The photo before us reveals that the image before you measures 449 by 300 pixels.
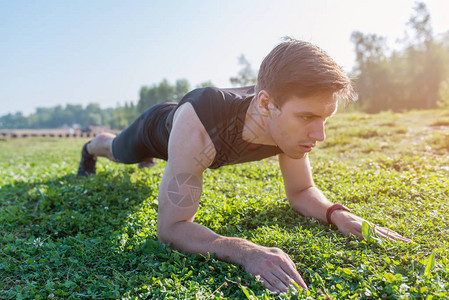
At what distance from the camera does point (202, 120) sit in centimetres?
278

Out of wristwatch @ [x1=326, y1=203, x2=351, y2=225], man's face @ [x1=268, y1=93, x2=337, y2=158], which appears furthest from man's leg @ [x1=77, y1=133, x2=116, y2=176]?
wristwatch @ [x1=326, y1=203, x2=351, y2=225]

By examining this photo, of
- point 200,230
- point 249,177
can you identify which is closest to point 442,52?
point 249,177

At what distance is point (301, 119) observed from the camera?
2.60 m

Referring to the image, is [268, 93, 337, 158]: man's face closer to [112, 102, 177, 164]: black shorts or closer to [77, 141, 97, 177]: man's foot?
[112, 102, 177, 164]: black shorts

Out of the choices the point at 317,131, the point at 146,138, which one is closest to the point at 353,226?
the point at 317,131

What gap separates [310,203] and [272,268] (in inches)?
47.1

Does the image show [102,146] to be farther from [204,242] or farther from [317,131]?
[317,131]

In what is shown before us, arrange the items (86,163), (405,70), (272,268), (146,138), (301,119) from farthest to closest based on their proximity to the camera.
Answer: (405,70), (86,163), (146,138), (301,119), (272,268)

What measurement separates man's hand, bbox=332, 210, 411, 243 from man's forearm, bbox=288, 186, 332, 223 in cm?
17

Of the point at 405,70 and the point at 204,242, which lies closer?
the point at 204,242

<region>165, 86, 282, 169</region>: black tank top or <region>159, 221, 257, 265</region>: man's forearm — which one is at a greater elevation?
<region>165, 86, 282, 169</region>: black tank top

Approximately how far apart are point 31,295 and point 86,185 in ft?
8.75

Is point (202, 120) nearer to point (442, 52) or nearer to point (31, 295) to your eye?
point (31, 295)

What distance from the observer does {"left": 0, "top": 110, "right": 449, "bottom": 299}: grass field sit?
6.92 feet
